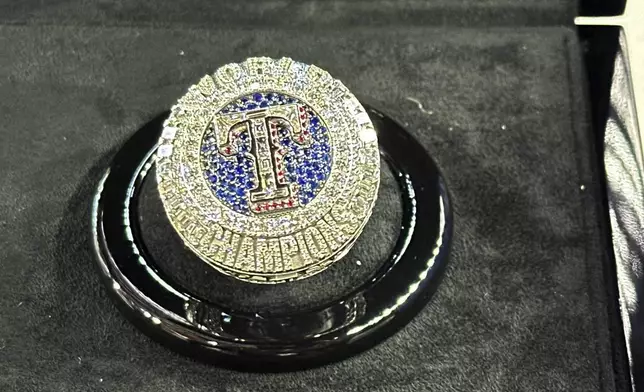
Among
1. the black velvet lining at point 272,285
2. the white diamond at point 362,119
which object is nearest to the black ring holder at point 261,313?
the black velvet lining at point 272,285

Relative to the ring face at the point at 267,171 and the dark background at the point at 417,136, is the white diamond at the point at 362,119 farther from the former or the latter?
the dark background at the point at 417,136

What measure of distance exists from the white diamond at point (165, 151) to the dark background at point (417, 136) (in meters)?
0.17

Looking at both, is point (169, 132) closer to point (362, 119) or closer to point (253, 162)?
point (253, 162)

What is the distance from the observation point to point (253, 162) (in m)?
0.87

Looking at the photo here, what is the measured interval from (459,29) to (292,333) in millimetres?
570

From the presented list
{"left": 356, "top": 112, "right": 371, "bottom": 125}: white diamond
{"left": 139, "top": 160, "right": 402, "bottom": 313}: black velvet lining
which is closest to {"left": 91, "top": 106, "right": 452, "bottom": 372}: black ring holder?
{"left": 139, "top": 160, "right": 402, "bottom": 313}: black velvet lining

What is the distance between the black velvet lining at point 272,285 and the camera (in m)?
0.90

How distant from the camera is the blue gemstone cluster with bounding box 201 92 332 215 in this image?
0.87 m

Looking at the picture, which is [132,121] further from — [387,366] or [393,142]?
[387,366]

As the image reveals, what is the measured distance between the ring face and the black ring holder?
0.05 meters

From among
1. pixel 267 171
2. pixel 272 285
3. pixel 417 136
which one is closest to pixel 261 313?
pixel 272 285

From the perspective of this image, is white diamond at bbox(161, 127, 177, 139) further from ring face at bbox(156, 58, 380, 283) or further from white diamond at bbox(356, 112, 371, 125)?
white diamond at bbox(356, 112, 371, 125)

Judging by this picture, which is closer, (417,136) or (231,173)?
(231,173)

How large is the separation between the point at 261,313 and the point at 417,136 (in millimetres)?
350
